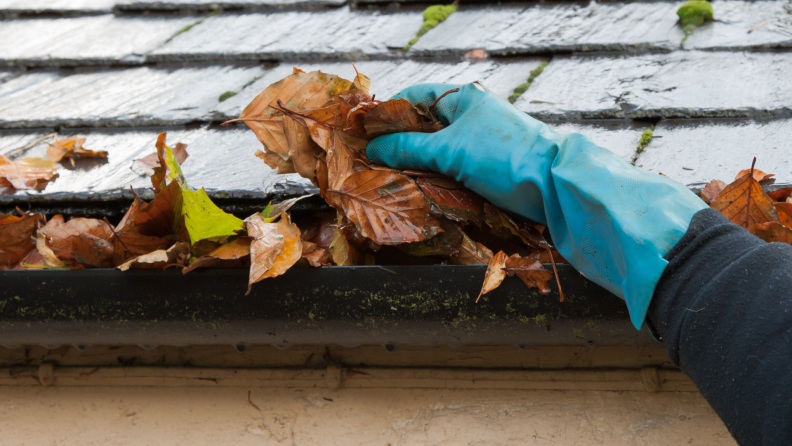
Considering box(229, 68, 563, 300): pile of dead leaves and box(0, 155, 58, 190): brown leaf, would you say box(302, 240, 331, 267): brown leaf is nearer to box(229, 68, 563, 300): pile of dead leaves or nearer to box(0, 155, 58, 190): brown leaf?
box(229, 68, 563, 300): pile of dead leaves

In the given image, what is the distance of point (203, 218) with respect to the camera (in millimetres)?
1015

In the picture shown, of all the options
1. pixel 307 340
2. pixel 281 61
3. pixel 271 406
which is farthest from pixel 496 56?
pixel 271 406

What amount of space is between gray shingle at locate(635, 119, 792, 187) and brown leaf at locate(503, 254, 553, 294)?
0.40 metres

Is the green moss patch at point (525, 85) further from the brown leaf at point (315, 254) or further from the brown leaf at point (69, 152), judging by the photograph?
the brown leaf at point (69, 152)

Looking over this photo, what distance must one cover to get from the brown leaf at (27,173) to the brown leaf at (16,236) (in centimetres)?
19

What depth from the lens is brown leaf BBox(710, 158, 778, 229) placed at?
0.97 meters

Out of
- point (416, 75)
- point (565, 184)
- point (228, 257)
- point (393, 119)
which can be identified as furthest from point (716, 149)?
point (228, 257)

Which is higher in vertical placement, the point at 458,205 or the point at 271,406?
the point at 458,205

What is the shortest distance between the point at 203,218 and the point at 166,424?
0.60 metres

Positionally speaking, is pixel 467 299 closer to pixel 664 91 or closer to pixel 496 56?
pixel 664 91

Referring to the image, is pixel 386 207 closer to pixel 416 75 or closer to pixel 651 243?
pixel 651 243

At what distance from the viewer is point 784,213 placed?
3.24 ft

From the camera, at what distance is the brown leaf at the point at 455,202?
3.45 feet

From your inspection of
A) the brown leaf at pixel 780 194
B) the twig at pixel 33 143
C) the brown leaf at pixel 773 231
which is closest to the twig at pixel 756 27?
the brown leaf at pixel 780 194
